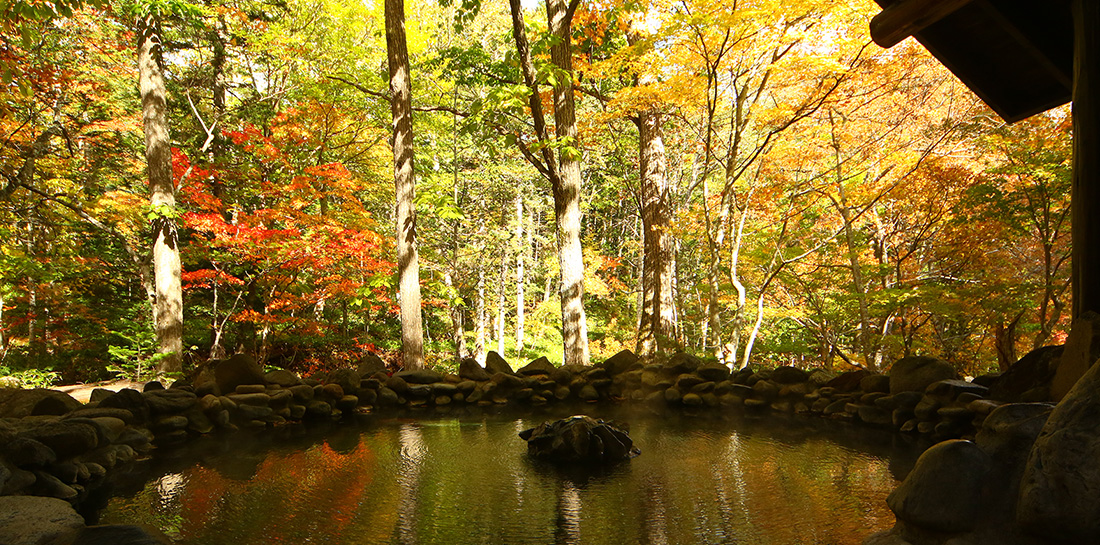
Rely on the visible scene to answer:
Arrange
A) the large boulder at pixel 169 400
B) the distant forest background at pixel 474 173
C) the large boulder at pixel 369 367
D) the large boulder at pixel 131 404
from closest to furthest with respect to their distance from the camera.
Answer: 1. the large boulder at pixel 131 404
2. the large boulder at pixel 169 400
3. the large boulder at pixel 369 367
4. the distant forest background at pixel 474 173

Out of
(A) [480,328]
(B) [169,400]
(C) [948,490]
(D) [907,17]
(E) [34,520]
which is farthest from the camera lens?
(A) [480,328]

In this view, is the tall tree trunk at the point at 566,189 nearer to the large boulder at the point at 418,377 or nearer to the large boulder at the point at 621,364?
the large boulder at the point at 621,364

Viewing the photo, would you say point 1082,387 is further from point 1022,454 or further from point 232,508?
point 232,508

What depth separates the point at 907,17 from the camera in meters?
3.58

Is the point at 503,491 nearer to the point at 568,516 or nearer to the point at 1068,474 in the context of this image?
the point at 568,516

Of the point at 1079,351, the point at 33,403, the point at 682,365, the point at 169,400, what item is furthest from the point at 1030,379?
the point at 33,403

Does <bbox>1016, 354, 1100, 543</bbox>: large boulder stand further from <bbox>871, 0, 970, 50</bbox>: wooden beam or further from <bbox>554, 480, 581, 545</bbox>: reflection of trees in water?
<bbox>871, 0, 970, 50</bbox>: wooden beam

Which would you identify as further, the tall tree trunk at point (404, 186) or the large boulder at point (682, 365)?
the tall tree trunk at point (404, 186)

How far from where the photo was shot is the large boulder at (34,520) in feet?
6.90

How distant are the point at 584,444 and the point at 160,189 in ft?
24.0

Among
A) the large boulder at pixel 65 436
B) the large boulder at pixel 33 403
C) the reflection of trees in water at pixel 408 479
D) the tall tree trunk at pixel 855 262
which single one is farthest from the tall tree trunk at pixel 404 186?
the tall tree trunk at pixel 855 262

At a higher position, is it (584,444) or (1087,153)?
(1087,153)

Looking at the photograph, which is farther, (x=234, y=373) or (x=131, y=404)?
(x=234, y=373)

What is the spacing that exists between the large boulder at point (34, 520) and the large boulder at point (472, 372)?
4.49 meters
